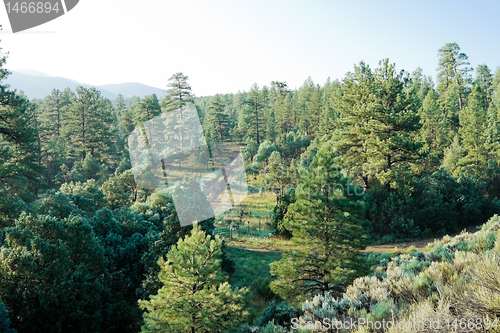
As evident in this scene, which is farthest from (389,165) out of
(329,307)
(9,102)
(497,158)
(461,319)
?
(9,102)

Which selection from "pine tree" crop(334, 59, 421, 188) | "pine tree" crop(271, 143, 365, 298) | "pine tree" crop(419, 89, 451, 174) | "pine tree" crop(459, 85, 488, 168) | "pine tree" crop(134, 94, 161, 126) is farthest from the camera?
"pine tree" crop(134, 94, 161, 126)

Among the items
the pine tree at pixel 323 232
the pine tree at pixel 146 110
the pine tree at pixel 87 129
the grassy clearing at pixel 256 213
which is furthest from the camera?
the pine tree at pixel 146 110

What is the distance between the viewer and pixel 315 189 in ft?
34.3

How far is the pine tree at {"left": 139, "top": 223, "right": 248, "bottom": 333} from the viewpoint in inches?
301

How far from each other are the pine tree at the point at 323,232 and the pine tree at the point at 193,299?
326cm

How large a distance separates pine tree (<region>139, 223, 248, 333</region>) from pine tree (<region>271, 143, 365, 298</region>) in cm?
326

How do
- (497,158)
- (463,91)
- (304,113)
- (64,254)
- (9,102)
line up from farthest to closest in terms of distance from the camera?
(304,113)
(463,91)
(497,158)
(9,102)
(64,254)

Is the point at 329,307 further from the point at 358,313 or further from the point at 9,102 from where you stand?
the point at 9,102

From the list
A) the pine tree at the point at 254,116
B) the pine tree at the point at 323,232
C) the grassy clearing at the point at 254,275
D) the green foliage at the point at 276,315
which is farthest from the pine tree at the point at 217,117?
the green foliage at the point at 276,315

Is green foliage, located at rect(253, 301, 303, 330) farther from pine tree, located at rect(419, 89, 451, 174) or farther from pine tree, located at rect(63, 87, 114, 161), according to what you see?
pine tree, located at rect(63, 87, 114, 161)

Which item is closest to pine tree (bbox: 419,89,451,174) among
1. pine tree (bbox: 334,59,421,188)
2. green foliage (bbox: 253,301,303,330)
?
pine tree (bbox: 334,59,421,188)

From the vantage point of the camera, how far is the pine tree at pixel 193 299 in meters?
7.64

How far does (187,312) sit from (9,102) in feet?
42.2

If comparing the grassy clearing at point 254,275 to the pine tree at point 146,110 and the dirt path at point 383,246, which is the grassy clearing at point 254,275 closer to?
the dirt path at point 383,246
